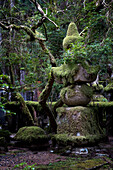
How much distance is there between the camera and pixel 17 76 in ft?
33.4

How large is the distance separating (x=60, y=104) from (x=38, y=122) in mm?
1782

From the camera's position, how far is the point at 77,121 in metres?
4.73

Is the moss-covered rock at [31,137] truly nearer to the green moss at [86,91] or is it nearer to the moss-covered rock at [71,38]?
the green moss at [86,91]

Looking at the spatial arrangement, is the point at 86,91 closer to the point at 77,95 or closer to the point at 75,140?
the point at 77,95

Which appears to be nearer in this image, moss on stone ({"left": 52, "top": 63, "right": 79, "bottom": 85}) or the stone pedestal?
the stone pedestal

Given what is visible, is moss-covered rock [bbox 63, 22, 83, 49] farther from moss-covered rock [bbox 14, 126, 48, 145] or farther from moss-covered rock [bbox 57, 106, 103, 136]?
moss-covered rock [bbox 14, 126, 48, 145]

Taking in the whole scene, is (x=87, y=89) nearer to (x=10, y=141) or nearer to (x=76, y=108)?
(x=76, y=108)

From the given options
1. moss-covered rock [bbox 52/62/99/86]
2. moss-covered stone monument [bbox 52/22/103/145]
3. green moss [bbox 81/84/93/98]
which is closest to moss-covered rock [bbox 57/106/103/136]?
moss-covered stone monument [bbox 52/22/103/145]

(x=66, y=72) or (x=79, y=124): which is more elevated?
(x=66, y=72)

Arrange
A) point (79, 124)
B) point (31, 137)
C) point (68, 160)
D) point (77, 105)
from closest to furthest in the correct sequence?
point (68, 160), point (79, 124), point (77, 105), point (31, 137)

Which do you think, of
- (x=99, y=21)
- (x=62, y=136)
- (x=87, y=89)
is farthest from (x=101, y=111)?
(x=99, y=21)

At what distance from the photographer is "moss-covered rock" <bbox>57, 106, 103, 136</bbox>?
4.71 meters

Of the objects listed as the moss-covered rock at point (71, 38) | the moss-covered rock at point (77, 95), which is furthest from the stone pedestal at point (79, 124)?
the moss-covered rock at point (71, 38)

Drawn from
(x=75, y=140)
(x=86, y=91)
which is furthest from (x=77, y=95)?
(x=75, y=140)
